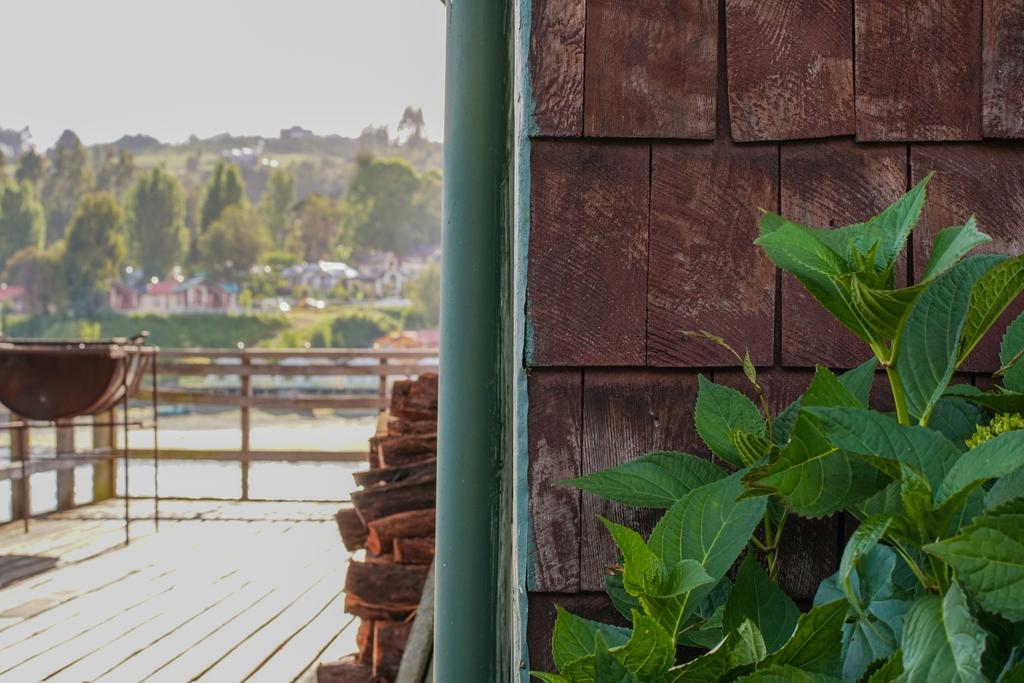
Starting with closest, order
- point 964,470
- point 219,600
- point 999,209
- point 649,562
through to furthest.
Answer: point 964,470, point 649,562, point 999,209, point 219,600

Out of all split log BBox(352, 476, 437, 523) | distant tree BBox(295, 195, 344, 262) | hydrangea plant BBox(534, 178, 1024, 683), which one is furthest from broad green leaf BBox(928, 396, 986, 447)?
distant tree BBox(295, 195, 344, 262)

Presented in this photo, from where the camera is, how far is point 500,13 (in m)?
1.07

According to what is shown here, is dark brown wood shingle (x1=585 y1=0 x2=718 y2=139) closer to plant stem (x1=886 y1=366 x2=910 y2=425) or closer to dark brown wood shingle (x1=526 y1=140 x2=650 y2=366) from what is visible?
dark brown wood shingle (x1=526 y1=140 x2=650 y2=366)

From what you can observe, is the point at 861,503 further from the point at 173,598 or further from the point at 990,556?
the point at 173,598

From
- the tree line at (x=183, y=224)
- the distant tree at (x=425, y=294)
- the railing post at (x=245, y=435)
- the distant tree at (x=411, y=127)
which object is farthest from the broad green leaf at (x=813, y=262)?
the distant tree at (x=411, y=127)

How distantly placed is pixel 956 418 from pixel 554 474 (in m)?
0.32

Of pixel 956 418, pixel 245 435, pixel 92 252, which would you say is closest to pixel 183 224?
pixel 92 252

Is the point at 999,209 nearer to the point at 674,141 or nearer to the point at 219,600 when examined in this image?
the point at 674,141

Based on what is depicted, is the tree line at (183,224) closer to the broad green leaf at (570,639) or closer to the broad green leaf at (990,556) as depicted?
the broad green leaf at (570,639)

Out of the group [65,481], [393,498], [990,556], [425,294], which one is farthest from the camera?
[425,294]

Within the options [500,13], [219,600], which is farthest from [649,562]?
[219,600]

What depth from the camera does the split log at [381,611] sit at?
2.34 m

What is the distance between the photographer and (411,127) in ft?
68.5

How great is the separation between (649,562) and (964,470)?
210 mm
